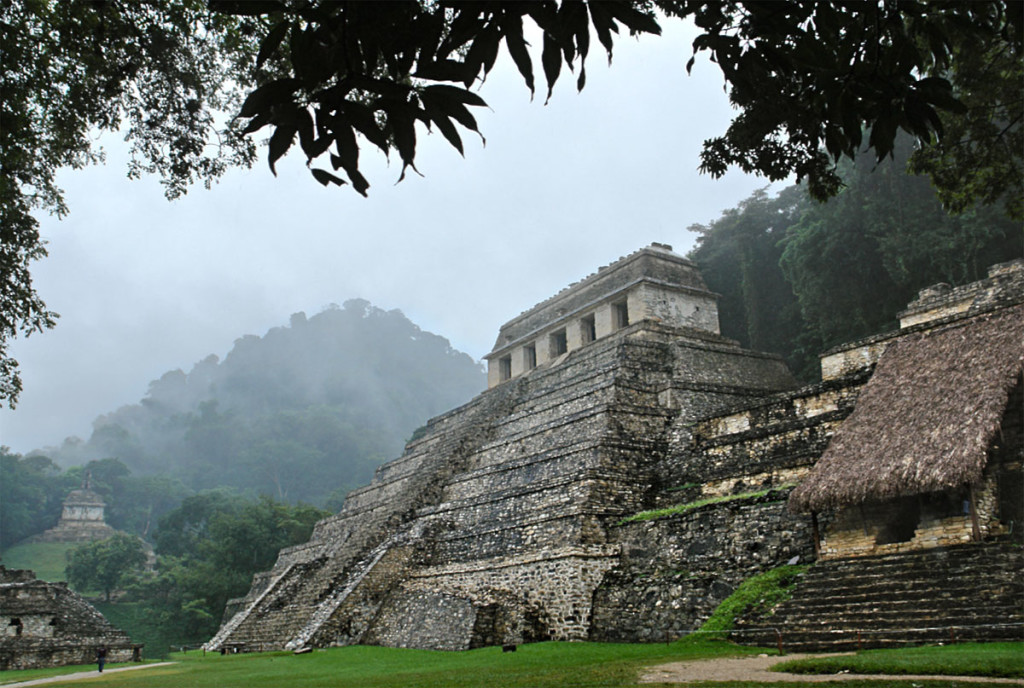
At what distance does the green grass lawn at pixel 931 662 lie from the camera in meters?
5.32

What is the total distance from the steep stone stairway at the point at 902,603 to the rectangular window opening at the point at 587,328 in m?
12.0

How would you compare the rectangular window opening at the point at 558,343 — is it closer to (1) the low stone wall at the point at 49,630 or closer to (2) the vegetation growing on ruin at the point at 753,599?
(1) the low stone wall at the point at 49,630

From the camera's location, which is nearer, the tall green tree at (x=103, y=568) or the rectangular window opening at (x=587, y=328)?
the rectangular window opening at (x=587, y=328)

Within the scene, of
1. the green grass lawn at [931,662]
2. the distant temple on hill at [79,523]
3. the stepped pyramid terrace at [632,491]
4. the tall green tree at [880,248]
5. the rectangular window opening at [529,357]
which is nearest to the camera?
the green grass lawn at [931,662]

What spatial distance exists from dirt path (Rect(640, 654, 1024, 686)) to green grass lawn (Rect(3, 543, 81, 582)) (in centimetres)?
4470

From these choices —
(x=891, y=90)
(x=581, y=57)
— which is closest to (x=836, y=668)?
(x=891, y=90)

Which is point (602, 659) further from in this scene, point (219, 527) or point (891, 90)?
point (219, 527)

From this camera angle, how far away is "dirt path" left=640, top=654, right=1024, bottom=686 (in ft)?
17.5

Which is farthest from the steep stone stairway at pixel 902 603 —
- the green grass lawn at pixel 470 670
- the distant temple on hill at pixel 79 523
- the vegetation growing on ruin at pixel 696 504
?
the distant temple on hill at pixel 79 523

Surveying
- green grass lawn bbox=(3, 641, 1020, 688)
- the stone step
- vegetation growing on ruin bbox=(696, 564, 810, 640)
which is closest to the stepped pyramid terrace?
the stone step

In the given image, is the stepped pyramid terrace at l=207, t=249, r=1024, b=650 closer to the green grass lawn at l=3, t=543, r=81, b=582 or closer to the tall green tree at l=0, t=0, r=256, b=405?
the tall green tree at l=0, t=0, r=256, b=405

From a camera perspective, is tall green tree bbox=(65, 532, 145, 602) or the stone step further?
tall green tree bbox=(65, 532, 145, 602)

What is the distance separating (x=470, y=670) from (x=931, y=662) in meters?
4.10

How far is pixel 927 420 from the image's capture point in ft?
29.7
